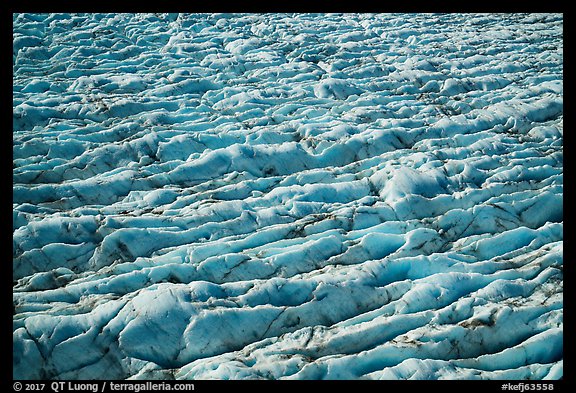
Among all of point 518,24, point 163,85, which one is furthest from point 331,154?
point 518,24

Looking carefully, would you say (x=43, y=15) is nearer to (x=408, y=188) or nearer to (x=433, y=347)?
(x=408, y=188)

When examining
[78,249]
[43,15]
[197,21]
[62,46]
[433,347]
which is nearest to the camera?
[433,347]

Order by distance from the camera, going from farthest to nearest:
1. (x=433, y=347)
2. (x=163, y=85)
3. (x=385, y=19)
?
1. (x=385, y=19)
2. (x=163, y=85)
3. (x=433, y=347)

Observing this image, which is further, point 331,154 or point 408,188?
point 331,154

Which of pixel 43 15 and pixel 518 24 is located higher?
pixel 43 15

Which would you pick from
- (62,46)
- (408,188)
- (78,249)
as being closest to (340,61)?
(408,188)

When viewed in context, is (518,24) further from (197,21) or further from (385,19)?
(197,21)

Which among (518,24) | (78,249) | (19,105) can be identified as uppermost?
(518,24)
